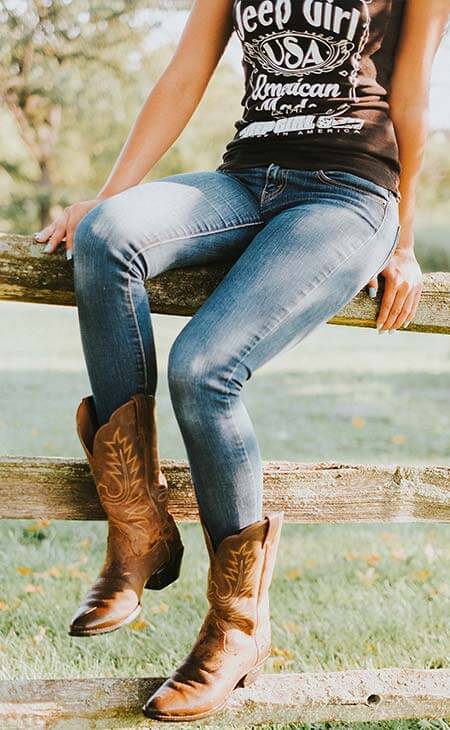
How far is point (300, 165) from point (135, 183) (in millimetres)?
423

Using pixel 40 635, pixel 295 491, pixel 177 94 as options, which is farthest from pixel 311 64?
pixel 40 635

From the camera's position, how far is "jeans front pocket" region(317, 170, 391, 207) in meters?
1.99

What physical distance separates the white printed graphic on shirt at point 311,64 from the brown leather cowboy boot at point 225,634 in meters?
0.90

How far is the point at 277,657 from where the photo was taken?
284 centimetres

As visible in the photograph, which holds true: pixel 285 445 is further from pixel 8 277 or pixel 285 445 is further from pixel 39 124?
pixel 39 124

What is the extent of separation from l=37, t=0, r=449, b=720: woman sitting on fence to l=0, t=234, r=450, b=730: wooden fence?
7cm

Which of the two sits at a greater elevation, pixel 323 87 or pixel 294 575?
pixel 323 87

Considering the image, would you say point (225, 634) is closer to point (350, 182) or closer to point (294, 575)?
point (350, 182)

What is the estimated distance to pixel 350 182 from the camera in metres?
2.00

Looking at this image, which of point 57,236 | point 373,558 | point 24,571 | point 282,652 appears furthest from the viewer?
point 373,558

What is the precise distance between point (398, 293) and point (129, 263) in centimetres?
66

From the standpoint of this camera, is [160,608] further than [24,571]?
No

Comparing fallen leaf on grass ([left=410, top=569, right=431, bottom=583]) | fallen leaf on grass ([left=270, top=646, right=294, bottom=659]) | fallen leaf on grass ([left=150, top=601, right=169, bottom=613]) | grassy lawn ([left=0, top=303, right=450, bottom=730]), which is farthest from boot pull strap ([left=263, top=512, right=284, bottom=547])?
fallen leaf on grass ([left=410, top=569, right=431, bottom=583])

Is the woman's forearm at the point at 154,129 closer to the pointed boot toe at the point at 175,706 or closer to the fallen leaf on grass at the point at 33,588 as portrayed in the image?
the pointed boot toe at the point at 175,706
